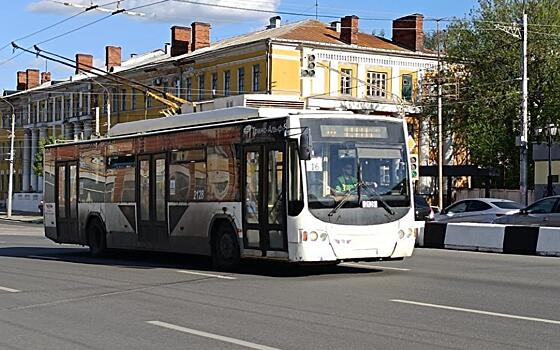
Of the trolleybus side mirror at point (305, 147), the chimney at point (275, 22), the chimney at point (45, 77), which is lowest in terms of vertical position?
the trolleybus side mirror at point (305, 147)

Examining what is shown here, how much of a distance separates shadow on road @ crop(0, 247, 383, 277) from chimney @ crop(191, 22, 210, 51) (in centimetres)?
4367

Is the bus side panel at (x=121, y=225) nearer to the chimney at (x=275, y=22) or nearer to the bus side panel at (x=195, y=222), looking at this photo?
the bus side panel at (x=195, y=222)

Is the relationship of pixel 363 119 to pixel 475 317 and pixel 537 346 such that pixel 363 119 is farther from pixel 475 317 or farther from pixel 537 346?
pixel 537 346

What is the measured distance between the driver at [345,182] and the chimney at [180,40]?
2215 inches

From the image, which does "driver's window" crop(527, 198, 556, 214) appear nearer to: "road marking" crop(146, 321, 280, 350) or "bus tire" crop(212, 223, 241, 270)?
"bus tire" crop(212, 223, 241, 270)

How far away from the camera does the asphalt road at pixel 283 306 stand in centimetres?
1001

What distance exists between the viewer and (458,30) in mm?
61656

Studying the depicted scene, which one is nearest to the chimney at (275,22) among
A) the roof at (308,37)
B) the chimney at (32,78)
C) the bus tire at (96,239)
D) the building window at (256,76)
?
the roof at (308,37)

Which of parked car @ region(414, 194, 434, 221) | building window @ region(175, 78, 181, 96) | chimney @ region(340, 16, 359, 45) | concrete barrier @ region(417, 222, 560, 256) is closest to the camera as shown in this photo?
concrete barrier @ region(417, 222, 560, 256)

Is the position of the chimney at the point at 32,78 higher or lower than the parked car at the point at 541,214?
higher

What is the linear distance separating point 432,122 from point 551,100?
9.93 m

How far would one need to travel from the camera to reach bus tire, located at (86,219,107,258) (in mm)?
22688

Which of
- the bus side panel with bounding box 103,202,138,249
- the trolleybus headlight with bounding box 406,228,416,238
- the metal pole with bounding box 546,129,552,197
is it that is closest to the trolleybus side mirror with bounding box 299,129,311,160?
the trolleybus headlight with bounding box 406,228,416,238

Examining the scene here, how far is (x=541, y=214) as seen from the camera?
88.0 ft
